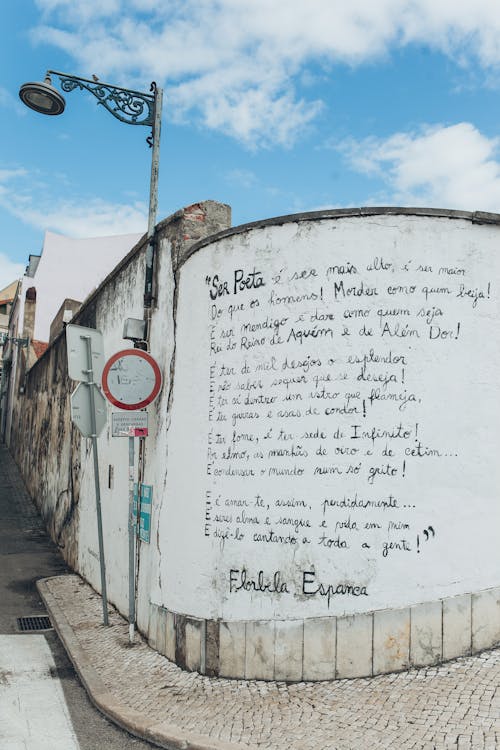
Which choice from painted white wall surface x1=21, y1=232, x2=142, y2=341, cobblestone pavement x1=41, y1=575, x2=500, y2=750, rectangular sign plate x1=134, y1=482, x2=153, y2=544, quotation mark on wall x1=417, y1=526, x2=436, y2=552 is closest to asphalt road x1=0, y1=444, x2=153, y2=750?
cobblestone pavement x1=41, y1=575, x2=500, y2=750

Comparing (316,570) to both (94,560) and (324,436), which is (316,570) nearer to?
(324,436)

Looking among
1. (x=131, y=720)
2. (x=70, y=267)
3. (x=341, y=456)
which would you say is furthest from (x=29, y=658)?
(x=70, y=267)

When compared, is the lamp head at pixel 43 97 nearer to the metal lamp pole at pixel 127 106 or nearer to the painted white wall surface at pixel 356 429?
the metal lamp pole at pixel 127 106

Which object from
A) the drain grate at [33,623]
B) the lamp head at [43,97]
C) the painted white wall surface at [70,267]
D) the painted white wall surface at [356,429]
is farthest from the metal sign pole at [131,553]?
the painted white wall surface at [70,267]

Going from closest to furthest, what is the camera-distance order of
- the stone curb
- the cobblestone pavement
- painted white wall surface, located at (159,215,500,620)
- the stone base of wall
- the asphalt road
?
the cobblestone pavement → the stone curb → the asphalt road → the stone base of wall → painted white wall surface, located at (159,215,500,620)

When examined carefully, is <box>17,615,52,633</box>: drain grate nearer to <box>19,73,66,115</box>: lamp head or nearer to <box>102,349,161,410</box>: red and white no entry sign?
<box>102,349,161,410</box>: red and white no entry sign

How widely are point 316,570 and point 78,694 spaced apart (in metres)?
2.12

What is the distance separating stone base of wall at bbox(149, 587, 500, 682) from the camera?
15.7ft

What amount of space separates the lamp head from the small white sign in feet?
11.2

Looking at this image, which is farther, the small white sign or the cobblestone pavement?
the small white sign

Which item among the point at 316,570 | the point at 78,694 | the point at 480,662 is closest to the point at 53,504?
the point at 78,694

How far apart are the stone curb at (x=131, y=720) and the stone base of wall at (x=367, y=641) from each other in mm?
915

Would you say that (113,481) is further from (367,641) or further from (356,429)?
(367,641)

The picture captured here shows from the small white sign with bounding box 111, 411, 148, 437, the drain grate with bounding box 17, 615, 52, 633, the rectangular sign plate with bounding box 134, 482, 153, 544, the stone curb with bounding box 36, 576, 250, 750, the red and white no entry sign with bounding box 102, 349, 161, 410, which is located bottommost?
the drain grate with bounding box 17, 615, 52, 633
